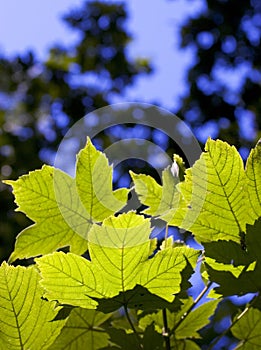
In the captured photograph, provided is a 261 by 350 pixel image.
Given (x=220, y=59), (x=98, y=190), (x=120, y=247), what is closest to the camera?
(x=120, y=247)

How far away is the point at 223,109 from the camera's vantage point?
5.06m

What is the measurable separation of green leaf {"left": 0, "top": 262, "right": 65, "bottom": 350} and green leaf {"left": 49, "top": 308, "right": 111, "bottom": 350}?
110 mm

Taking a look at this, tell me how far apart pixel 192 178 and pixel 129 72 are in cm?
573

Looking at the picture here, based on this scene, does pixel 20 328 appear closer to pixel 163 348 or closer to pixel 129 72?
pixel 163 348

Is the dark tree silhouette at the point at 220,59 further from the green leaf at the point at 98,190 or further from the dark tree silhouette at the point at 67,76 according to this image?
the green leaf at the point at 98,190

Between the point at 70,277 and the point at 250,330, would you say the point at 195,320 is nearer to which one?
the point at 250,330

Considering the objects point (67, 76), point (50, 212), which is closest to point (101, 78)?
point (67, 76)

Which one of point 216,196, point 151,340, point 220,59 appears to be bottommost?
point 151,340

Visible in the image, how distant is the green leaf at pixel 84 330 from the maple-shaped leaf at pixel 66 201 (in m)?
0.08

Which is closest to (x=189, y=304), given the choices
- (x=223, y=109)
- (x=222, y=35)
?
(x=223, y=109)

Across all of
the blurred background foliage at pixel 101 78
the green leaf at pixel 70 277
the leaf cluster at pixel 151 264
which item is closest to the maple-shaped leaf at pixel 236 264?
the leaf cluster at pixel 151 264

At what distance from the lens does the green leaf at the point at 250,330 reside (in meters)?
0.61

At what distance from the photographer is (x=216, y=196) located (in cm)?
52

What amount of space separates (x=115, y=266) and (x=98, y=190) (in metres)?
0.14
